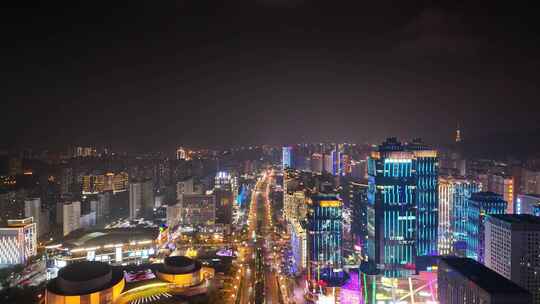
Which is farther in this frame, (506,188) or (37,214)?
(506,188)

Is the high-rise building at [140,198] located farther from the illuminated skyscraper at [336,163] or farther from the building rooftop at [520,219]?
the building rooftop at [520,219]

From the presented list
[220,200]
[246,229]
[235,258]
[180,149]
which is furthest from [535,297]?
[180,149]

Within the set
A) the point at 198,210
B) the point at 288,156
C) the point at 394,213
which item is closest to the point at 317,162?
Result: the point at 288,156

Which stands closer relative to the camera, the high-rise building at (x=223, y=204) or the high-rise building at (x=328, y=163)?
the high-rise building at (x=223, y=204)

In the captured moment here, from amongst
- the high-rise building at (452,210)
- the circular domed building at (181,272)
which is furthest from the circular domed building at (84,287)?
the high-rise building at (452,210)

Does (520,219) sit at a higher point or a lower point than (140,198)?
higher

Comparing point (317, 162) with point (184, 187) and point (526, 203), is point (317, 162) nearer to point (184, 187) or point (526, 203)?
point (184, 187)

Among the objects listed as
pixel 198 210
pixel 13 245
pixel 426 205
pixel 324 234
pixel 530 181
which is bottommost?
pixel 13 245
